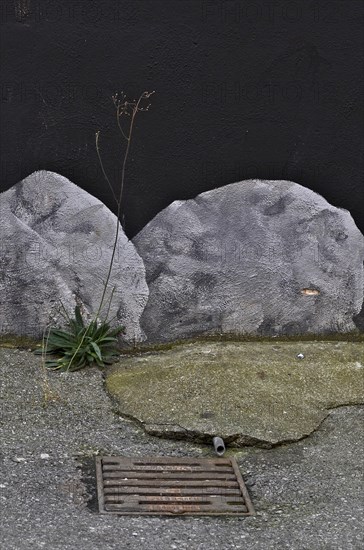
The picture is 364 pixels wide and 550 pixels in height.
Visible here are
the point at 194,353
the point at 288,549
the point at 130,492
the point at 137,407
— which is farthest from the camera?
the point at 194,353

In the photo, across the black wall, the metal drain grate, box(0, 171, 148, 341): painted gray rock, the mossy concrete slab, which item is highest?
the black wall

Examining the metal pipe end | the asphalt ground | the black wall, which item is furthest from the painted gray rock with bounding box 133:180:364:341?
the metal pipe end

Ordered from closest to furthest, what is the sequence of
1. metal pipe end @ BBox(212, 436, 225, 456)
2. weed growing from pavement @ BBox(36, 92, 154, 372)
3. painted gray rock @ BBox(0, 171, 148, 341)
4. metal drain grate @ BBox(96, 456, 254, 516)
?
1. metal drain grate @ BBox(96, 456, 254, 516)
2. metal pipe end @ BBox(212, 436, 225, 456)
3. weed growing from pavement @ BBox(36, 92, 154, 372)
4. painted gray rock @ BBox(0, 171, 148, 341)

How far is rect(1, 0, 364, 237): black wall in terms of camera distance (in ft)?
17.9

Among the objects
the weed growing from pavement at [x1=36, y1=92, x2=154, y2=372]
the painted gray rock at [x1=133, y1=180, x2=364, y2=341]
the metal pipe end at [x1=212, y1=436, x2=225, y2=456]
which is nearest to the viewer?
the metal pipe end at [x1=212, y1=436, x2=225, y2=456]

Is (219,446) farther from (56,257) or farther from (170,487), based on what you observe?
(56,257)

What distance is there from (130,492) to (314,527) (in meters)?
0.82

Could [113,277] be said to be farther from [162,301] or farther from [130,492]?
[130,492]

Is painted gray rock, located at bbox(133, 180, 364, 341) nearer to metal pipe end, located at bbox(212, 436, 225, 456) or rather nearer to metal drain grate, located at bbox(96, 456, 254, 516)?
metal pipe end, located at bbox(212, 436, 225, 456)

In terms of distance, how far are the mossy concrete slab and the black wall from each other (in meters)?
0.87

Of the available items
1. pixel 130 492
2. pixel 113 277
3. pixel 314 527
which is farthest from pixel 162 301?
pixel 314 527

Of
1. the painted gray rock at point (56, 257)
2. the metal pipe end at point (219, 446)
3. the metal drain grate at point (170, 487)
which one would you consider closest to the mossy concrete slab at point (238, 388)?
the metal pipe end at point (219, 446)

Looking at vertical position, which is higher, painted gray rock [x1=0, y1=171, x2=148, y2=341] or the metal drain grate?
painted gray rock [x1=0, y1=171, x2=148, y2=341]

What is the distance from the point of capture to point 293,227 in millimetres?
5730
